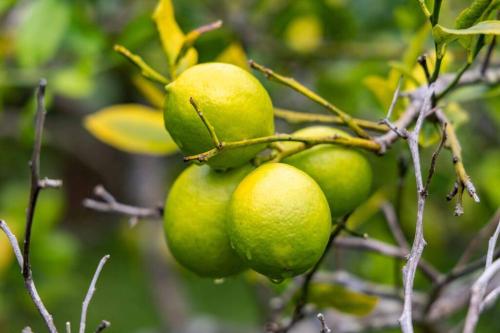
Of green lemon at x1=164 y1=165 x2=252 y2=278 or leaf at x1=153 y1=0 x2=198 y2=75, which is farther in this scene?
leaf at x1=153 y1=0 x2=198 y2=75

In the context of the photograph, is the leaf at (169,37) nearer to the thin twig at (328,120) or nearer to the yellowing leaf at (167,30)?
the yellowing leaf at (167,30)

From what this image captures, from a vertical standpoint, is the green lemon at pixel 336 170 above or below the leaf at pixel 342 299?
above

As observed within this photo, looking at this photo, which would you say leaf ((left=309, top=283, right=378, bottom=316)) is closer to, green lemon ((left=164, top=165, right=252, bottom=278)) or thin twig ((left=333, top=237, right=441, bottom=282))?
thin twig ((left=333, top=237, right=441, bottom=282))

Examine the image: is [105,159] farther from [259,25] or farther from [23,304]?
[259,25]

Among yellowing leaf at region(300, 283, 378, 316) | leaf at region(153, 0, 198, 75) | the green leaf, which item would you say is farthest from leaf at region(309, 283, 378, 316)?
the green leaf

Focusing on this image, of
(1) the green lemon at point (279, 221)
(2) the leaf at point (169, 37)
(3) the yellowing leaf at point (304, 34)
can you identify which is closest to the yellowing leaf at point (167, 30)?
(2) the leaf at point (169, 37)

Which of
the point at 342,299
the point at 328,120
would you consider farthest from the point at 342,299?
the point at 328,120
